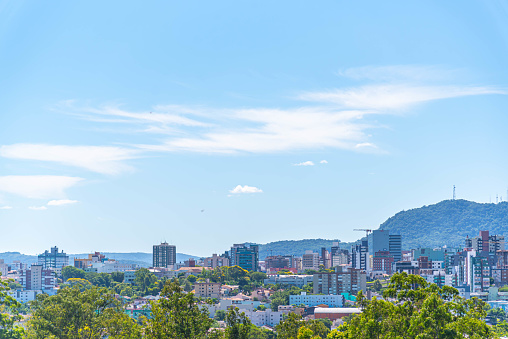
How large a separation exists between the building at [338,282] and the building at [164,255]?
8881 cm

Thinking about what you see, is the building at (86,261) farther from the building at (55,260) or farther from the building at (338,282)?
the building at (338,282)

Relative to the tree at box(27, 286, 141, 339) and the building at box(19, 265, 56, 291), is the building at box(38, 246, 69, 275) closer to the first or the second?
the building at box(19, 265, 56, 291)

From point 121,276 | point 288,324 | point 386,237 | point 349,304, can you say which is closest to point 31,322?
point 288,324

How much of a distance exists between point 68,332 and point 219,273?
290 feet

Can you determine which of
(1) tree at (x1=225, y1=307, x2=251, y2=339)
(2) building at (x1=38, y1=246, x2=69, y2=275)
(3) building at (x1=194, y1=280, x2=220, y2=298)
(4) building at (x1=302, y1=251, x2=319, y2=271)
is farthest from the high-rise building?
(1) tree at (x1=225, y1=307, x2=251, y2=339)

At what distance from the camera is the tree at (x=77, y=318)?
2397 cm

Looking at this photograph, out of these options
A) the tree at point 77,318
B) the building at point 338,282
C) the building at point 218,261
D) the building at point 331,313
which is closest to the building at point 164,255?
the building at point 218,261

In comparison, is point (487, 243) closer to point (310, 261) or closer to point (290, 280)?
point (310, 261)

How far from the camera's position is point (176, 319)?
2073 cm

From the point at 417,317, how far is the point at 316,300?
243 ft

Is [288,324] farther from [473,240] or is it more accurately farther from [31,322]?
[473,240]

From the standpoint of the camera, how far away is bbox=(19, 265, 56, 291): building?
130812 millimetres

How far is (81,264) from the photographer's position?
17175 centimetres

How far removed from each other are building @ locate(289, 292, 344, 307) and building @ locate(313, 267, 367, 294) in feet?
29.2
